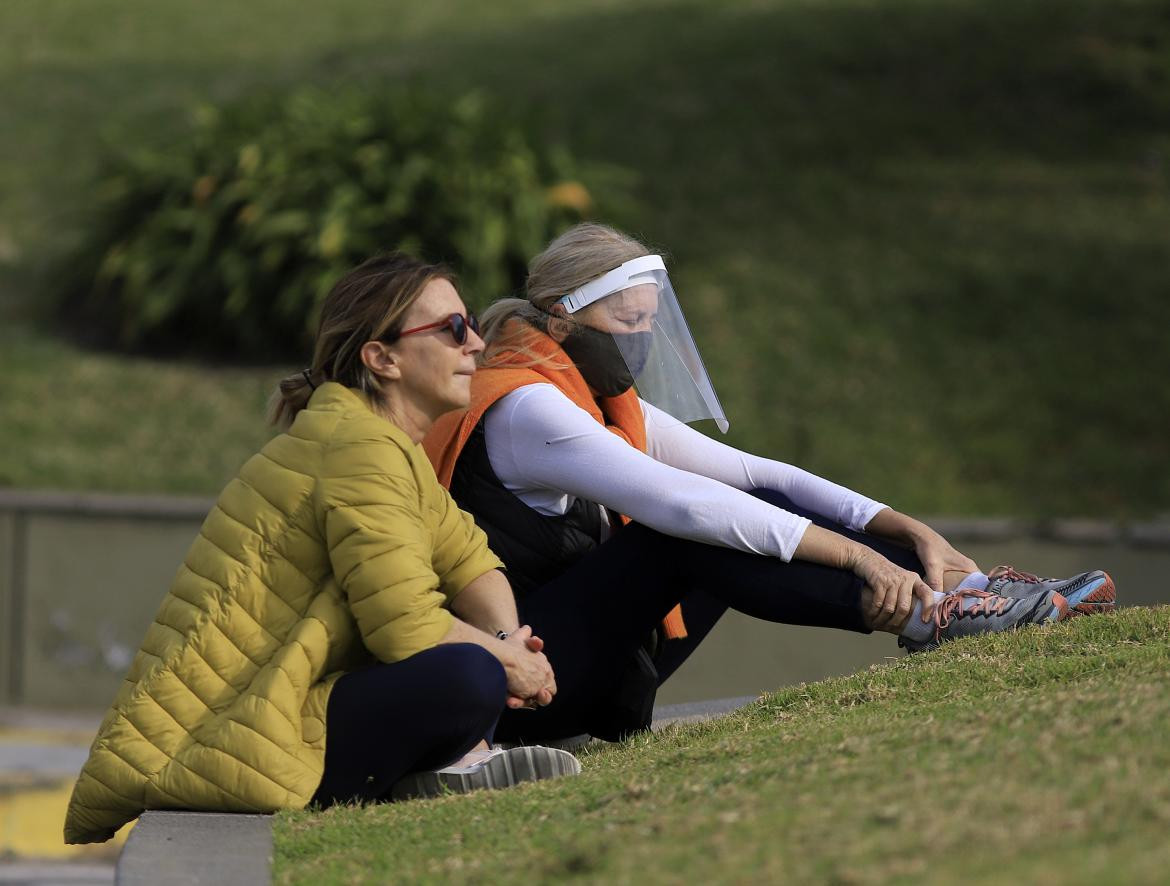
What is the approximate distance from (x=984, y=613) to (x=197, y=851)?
1982mm

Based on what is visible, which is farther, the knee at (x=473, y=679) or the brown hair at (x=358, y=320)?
the brown hair at (x=358, y=320)

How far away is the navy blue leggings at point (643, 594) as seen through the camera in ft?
12.3

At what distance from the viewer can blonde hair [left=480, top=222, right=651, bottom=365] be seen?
397cm

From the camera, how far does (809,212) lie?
10.8 metres

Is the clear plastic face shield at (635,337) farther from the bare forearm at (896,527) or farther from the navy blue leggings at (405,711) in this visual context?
the navy blue leggings at (405,711)

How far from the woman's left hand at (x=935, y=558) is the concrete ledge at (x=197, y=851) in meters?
1.72

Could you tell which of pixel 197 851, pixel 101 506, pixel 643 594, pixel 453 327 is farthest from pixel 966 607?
pixel 101 506

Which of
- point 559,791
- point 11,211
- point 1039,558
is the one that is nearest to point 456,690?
point 559,791

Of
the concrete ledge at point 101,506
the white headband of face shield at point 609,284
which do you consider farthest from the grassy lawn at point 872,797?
the concrete ledge at point 101,506

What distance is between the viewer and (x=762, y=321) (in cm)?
970

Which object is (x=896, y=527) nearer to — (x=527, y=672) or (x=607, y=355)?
(x=607, y=355)

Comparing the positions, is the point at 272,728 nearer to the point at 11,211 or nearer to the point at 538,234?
the point at 538,234

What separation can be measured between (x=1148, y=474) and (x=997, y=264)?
2.18 m

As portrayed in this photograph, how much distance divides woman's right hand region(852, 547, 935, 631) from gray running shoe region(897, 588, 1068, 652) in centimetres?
14
